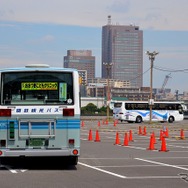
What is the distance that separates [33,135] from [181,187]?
4995 mm

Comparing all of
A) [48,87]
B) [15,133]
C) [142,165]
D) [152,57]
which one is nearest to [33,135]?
[15,133]

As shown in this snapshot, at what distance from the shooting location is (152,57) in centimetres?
A: 6338

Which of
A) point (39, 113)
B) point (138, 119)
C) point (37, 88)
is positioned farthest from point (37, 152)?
point (138, 119)

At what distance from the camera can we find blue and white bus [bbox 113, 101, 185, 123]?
234 ft

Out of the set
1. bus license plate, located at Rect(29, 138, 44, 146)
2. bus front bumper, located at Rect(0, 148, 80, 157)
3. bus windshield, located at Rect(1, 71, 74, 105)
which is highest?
bus windshield, located at Rect(1, 71, 74, 105)

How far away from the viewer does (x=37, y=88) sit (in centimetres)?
1606

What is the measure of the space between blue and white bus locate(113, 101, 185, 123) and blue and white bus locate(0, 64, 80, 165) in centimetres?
5526

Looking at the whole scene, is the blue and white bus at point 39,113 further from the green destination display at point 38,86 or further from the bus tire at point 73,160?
the bus tire at point 73,160

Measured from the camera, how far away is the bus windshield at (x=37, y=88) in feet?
52.1

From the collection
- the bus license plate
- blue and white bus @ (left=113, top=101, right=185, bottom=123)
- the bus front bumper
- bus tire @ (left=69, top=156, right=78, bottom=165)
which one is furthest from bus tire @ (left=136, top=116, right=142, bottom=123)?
the bus license plate

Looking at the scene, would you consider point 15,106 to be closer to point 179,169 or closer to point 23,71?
point 23,71

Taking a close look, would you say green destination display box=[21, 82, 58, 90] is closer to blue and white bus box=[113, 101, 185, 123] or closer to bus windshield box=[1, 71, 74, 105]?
bus windshield box=[1, 71, 74, 105]

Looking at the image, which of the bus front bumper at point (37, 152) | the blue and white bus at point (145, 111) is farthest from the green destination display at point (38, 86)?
the blue and white bus at point (145, 111)

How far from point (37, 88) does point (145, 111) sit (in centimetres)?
5652
